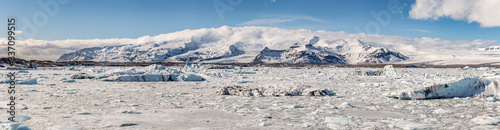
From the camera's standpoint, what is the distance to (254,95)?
387 inches

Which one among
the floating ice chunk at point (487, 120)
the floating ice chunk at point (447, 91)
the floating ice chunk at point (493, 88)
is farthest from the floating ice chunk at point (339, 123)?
the floating ice chunk at point (493, 88)

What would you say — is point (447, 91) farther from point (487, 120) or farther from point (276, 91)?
point (276, 91)

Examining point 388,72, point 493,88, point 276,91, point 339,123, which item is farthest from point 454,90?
point 388,72

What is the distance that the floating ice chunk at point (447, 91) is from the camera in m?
8.73

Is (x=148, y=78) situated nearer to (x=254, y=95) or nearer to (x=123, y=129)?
(x=254, y=95)

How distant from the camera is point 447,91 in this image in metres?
8.99

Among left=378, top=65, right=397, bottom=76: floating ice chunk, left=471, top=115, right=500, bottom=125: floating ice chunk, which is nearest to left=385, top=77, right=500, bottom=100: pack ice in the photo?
left=471, top=115, right=500, bottom=125: floating ice chunk

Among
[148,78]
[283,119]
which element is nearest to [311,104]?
[283,119]

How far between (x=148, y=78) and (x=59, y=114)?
10743mm

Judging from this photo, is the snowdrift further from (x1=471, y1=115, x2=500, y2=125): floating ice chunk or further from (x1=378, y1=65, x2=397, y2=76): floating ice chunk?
(x1=378, y1=65, x2=397, y2=76): floating ice chunk

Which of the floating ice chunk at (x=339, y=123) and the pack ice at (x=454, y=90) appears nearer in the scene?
the floating ice chunk at (x=339, y=123)

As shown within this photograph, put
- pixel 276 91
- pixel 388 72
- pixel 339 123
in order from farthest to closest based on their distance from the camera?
pixel 388 72 → pixel 276 91 → pixel 339 123

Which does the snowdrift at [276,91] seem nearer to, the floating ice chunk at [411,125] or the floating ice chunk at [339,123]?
the floating ice chunk at [339,123]

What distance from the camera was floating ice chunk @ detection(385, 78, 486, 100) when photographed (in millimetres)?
8734
